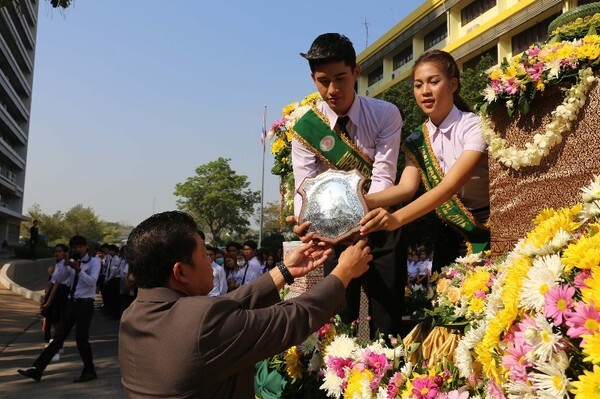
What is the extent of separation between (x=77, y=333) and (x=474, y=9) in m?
24.9

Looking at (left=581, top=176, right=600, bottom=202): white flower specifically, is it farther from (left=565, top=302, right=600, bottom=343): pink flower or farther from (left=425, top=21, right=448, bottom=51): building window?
(left=425, top=21, right=448, bottom=51): building window

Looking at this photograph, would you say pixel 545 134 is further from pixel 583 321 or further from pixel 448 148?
pixel 583 321

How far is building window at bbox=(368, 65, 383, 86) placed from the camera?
35.3m

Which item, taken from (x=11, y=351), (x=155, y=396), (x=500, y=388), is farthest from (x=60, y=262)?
(x=500, y=388)

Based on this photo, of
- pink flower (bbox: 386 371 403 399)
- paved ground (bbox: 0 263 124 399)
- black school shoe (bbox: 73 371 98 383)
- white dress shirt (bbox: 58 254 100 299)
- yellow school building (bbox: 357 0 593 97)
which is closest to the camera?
pink flower (bbox: 386 371 403 399)

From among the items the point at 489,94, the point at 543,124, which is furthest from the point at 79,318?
the point at 543,124

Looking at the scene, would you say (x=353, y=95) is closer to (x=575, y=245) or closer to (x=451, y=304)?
(x=451, y=304)

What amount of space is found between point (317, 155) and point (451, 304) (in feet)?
3.27

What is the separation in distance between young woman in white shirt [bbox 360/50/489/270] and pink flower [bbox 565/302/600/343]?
141cm

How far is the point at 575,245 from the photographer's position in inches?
54.9

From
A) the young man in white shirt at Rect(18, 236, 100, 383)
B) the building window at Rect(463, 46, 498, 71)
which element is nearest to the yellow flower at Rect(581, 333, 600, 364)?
the young man in white shirt at Rect(18, 236, 100, 383)

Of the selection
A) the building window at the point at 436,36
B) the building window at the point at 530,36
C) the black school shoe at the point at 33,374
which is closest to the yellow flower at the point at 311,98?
the black school shoe at the point at 33,374

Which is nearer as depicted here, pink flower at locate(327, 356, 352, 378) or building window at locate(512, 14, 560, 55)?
pink flower at locate(327, 356, 352, 378)

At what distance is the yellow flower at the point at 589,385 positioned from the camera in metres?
1.14
